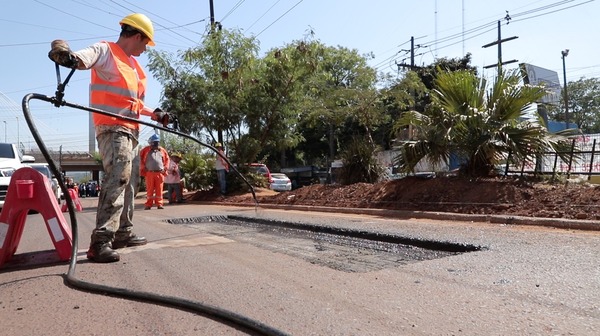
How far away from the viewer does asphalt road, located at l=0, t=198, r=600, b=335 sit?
2.54 metres

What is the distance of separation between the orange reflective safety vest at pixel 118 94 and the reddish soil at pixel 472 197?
588 cm

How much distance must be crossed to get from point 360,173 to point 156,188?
5374 mm

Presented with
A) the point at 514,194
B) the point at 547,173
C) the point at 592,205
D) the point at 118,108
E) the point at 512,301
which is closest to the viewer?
the point at 512,301

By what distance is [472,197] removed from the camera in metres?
8.31

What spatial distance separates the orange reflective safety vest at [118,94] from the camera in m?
4.26

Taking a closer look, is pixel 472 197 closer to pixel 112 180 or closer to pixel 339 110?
pixel 112 180

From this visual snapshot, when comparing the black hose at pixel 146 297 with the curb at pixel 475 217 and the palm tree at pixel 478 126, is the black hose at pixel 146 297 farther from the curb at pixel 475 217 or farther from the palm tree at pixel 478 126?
the palm tree at pixel 478 126

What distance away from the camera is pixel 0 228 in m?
4.02

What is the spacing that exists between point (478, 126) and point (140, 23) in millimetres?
6664

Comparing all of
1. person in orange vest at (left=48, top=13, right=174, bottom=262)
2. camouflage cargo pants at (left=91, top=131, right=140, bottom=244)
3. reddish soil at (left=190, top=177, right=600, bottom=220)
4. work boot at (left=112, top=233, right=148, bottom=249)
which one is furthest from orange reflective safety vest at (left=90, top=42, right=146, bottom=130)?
reddish soil at (left=190, top=177, right=600, bottom=220)

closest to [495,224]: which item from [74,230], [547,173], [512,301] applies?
[547,173]

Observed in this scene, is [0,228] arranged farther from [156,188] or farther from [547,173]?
[547,173]

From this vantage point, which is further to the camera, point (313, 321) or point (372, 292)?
point (372, 292)

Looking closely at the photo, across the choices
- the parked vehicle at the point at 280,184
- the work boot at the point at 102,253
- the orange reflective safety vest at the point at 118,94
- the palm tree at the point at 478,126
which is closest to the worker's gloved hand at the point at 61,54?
→ the orange reflective safety vest at the point at 118,94
